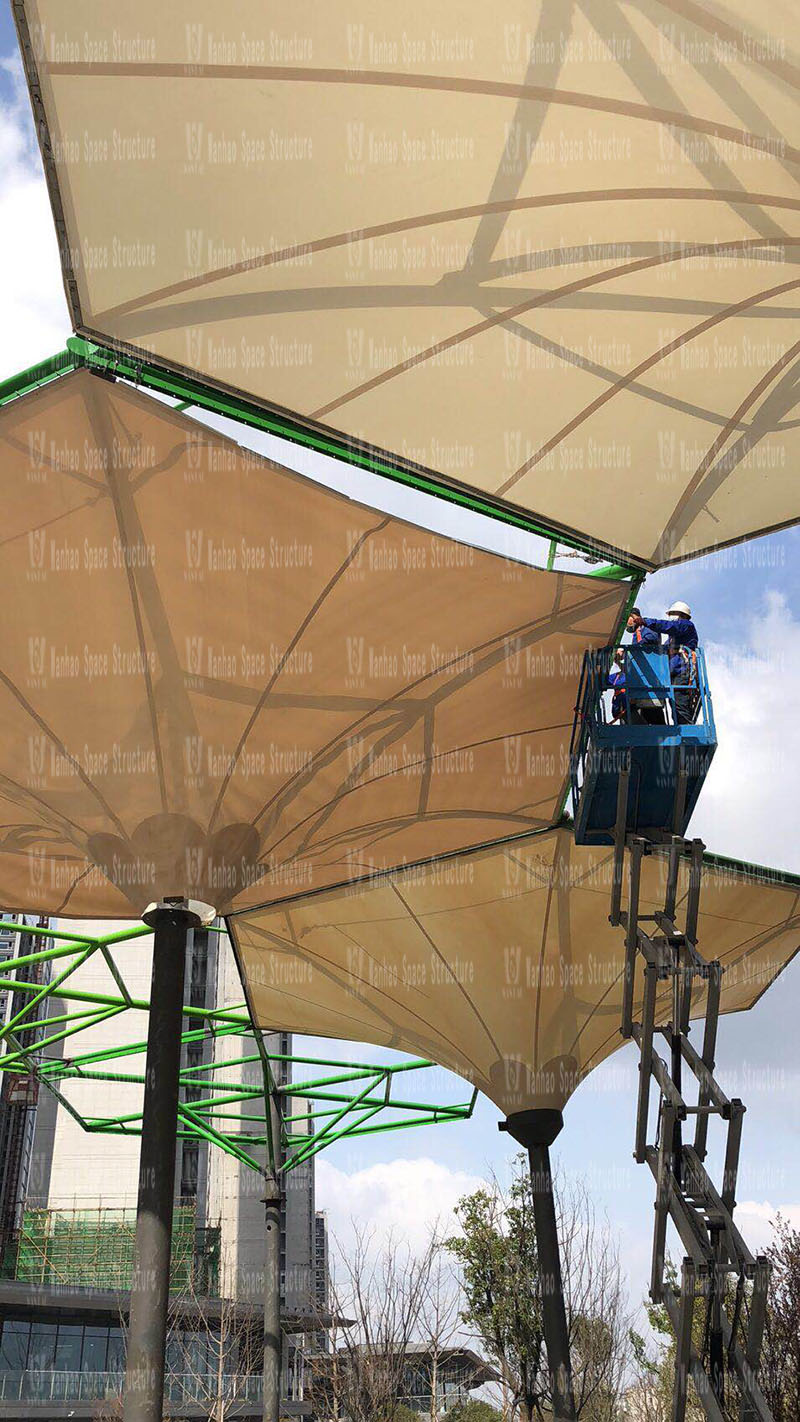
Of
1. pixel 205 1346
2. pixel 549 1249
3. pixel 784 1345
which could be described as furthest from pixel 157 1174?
pixel 205 1346

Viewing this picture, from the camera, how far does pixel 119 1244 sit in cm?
5159

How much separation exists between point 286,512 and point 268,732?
10.8 ft

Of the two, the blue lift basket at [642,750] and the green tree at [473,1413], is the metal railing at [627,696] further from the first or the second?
the green tree at [473,1413]

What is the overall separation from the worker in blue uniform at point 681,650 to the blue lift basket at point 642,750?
0.7 inches

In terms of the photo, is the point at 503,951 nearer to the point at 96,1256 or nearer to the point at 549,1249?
the point at 549,1249

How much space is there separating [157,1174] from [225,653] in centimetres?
569

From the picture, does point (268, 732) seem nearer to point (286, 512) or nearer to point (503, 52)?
point (286, 512)

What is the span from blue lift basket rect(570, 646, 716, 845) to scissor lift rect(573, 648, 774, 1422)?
0.02 metres

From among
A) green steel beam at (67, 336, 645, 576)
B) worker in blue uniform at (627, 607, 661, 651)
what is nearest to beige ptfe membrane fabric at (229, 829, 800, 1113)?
worker in blue uniform at (627, 607, 661, 651)

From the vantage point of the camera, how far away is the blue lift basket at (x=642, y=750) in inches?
A: 563

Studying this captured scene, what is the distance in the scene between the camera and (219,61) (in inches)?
352

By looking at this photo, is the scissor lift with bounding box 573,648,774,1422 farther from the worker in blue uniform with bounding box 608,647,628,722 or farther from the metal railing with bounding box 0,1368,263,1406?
the metal railing with bounding box 0,1368,263,1406

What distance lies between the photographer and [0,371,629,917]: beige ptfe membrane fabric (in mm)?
12352

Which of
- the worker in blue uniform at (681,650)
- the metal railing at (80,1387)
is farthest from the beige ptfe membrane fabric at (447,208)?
the metal railing at (80,1387)
